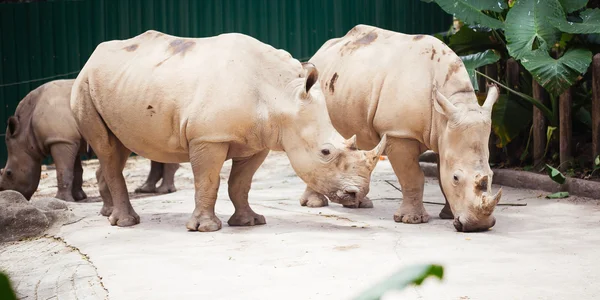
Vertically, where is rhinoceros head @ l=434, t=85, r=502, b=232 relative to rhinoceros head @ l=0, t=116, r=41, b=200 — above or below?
above

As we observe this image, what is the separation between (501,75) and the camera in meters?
9.58

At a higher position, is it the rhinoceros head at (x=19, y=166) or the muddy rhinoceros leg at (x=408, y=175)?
the muddy rhinoceros leg at (x=408, y=175)

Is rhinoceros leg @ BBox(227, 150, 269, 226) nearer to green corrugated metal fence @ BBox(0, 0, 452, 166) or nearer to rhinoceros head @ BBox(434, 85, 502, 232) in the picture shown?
rhinoceros head @ BBox(434, 85, 502, 232)

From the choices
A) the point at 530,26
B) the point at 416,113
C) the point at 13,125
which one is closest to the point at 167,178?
the point at 13,125

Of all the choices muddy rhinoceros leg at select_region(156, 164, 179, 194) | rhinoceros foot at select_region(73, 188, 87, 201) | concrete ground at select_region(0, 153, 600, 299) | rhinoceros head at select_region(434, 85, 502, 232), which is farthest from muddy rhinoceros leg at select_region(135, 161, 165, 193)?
rhinoceros head at select_region(434, 85, 502, 232)

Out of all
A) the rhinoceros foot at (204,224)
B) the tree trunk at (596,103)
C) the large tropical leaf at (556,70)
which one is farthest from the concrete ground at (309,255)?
the large tropical leaf at (556,70)

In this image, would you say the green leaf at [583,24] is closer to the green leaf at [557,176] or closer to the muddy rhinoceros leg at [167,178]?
the green leaf at [557,176]

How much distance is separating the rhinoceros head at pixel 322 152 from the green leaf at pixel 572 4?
11.9 ft

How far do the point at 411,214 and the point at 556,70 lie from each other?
2.30 metres

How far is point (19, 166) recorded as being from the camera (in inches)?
378

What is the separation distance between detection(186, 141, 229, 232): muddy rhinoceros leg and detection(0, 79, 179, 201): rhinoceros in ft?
11.4

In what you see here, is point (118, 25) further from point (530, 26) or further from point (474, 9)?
point (530, 26)

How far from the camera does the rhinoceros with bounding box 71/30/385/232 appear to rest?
238 inches

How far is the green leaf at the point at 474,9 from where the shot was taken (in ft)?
28.1
